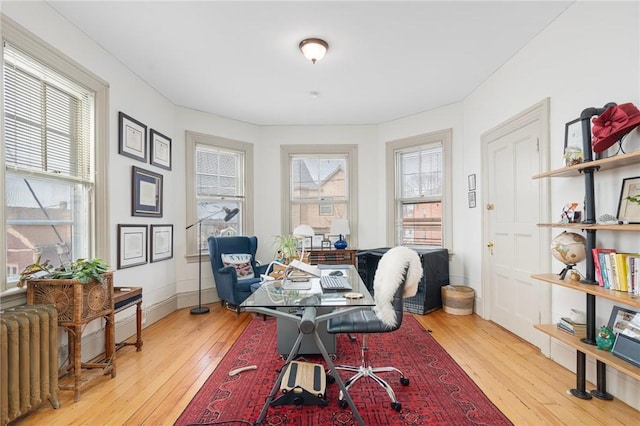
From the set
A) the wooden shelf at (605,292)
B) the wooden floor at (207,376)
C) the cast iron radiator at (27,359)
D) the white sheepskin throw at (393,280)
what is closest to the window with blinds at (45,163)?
the cast iron radiator at (27,359)

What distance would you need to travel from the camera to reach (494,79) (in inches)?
145

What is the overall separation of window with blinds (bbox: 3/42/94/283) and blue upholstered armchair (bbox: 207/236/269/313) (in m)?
1.65

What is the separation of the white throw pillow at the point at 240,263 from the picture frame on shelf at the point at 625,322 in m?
3.85

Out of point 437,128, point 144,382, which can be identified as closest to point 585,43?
point 437,128

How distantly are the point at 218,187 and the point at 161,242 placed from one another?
130 cm

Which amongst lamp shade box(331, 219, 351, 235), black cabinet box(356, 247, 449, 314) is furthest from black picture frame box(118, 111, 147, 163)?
black cabinet box(356, 247, 449, 314)

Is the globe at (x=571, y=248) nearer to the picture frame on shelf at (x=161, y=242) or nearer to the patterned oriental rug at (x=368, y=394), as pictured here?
the patterned oriental rug at (x=368, y=394)

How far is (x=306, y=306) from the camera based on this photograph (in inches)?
77.6

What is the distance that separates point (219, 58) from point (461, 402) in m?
3.72

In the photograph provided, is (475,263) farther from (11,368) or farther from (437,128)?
(11,368)

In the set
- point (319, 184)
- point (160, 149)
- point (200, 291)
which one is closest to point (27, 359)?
point (200, 291)

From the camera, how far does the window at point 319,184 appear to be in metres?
5.46

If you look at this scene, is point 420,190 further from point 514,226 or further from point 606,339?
point 606,339

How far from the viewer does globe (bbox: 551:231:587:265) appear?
7.48ft
